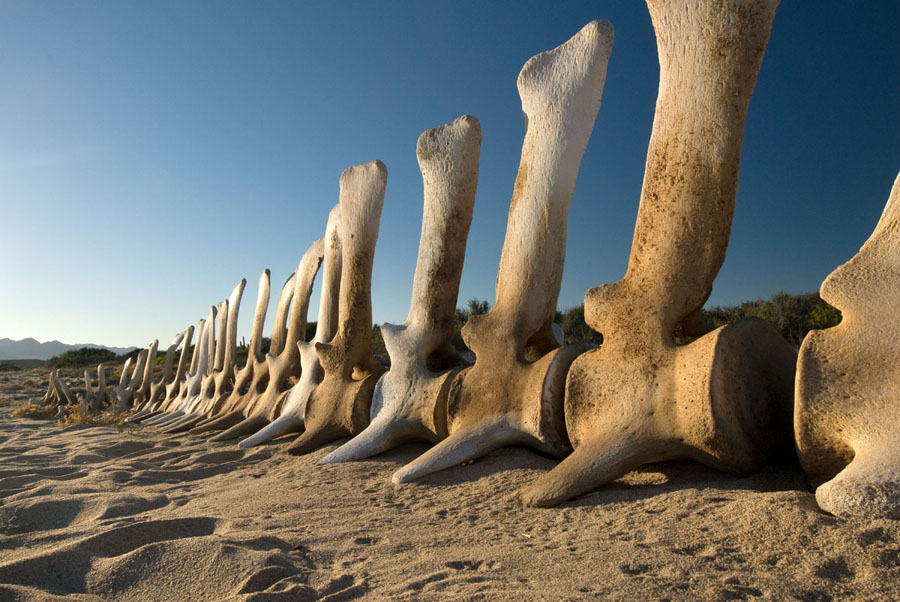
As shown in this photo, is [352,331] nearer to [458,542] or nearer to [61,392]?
[458,542]

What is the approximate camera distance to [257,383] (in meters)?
7.89

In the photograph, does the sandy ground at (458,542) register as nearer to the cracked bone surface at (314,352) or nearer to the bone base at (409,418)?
the bone base at (409,418)

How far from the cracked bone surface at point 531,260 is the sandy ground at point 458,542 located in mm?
229

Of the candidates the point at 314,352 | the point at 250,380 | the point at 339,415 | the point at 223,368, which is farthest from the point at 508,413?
the point at 223,368

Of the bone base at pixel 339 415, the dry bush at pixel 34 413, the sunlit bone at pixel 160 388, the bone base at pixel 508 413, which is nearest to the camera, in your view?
the bone base at pixel 508 413

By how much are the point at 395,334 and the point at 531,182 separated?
1489 millimetres

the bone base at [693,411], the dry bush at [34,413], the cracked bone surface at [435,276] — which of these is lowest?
the dry bush at [34,413]

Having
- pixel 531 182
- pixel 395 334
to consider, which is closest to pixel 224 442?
pixel 395 334

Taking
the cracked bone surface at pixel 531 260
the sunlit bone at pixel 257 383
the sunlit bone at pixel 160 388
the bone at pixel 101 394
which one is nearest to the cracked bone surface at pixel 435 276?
the cracked bone surface at pixel 531 260

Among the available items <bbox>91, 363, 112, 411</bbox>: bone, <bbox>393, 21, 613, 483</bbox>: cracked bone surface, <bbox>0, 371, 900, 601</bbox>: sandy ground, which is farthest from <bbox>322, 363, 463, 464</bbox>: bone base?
<bbox>91, 363, 112, 411</bbox>: bone

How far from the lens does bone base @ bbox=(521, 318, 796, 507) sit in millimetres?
2412

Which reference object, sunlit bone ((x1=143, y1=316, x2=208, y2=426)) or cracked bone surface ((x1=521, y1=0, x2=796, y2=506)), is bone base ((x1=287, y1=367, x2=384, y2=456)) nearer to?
cracked bone surface ((x1=521, y1=0, x2=796, y2=506))

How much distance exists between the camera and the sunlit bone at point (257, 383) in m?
7.61

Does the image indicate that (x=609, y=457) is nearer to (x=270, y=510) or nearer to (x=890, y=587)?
(x=890, y=587)
